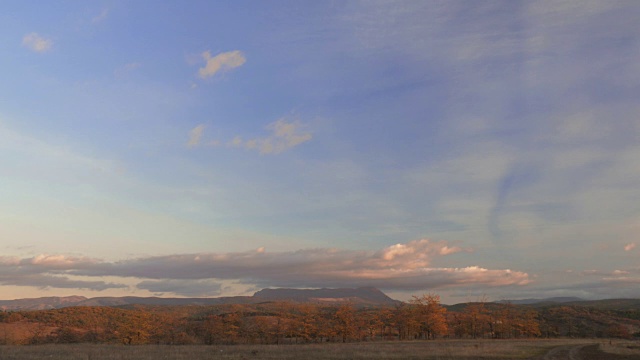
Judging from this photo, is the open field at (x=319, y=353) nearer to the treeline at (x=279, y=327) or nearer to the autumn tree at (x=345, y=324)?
the treeline at (x=279, y=327)

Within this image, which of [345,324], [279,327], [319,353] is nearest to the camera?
[319,353]

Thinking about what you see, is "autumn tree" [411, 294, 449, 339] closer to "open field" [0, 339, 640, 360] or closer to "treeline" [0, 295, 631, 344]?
"treeline" [0, 295, 631, 344]

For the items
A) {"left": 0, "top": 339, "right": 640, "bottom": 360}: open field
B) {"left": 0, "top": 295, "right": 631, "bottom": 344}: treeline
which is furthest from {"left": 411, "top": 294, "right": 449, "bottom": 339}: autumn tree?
{"left": 0, "top": 339, "right": 640, "bottom": 360}: open field

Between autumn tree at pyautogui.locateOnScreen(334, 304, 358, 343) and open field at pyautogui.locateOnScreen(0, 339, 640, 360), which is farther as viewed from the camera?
autumn tree at pyautogui.locateOnScreen(334, 304, 358, 343)

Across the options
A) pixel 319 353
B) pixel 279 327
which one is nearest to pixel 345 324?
pixel 279 327

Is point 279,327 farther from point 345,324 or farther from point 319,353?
point 319,353

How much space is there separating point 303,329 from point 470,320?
49.0 metres

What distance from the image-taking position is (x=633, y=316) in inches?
6644

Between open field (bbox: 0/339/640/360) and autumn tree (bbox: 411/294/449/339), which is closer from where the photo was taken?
open field (bbox: 0/339/640/360)

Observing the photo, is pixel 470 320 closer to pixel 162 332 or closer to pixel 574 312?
pixel 574 312

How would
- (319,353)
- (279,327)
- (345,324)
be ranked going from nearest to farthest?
(319,353), (345,324), (279,327)

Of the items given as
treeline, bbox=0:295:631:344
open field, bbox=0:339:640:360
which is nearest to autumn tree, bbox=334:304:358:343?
treeline, bbox=0:295:631:344

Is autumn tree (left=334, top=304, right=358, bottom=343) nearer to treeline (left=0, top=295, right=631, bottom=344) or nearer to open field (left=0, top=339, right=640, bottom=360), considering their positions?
treeline (left=0, top=295, right=631, bottom=344)

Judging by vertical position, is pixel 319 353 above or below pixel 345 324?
above
